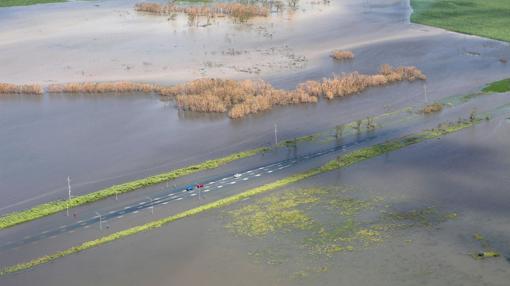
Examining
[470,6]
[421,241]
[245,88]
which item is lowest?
[421,241]

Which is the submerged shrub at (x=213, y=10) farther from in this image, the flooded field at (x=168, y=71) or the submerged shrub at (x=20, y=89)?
the submerged shrub at (x=20, y=89)

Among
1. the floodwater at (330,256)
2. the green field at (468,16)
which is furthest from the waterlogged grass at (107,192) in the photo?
the green field at (468,16)

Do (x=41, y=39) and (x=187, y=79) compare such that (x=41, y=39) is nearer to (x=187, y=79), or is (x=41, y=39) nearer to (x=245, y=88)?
(x=187, y=79)

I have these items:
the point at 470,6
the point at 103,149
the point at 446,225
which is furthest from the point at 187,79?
the point at 470,6

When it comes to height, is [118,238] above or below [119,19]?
below

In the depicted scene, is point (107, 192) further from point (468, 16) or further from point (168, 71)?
point (468, 16)

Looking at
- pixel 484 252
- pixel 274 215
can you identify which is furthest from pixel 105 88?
pixel 484 252

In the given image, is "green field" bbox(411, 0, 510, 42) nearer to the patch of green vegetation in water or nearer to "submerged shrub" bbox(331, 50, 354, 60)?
"submerged shrub" bbox(331, 50, 354, 60)
